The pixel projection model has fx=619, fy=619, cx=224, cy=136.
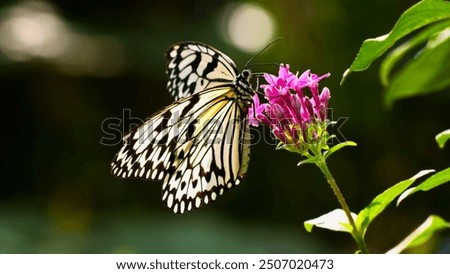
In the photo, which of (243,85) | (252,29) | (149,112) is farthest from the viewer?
(149,112)

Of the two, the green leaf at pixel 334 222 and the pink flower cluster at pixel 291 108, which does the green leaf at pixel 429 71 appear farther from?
the green leaf at pixel 334 222

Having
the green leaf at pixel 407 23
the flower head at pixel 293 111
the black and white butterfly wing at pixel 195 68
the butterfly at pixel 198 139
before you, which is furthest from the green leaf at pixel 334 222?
the black and white butterfly wing at pixel 195 68

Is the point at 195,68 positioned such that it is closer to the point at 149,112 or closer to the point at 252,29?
the point at 252,29

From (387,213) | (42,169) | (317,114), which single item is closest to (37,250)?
(42,169)

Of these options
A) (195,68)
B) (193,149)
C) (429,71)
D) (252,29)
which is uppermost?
(252,29)

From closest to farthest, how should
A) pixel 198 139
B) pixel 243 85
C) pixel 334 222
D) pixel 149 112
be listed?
pixel 334 222 < pixel 243 85 < pixel 198 139 < pixel 149 112

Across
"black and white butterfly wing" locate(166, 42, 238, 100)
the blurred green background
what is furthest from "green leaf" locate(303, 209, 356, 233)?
the blurred green background

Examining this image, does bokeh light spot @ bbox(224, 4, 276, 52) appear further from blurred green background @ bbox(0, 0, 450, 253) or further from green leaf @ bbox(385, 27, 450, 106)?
green leaf @ bbox(385, 27, 450, 106)

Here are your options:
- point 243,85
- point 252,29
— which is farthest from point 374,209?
point 252,29
